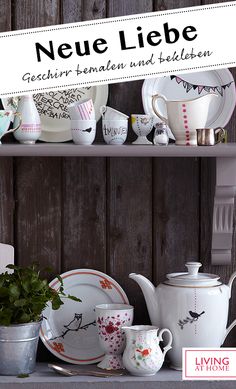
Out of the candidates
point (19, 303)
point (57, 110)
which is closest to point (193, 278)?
point (19, 303)

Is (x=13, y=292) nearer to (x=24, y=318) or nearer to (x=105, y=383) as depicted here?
(x=24, y=318)

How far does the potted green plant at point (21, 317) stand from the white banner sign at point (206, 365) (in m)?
0.33

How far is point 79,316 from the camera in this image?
1956 millimetres

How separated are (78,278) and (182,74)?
1.88 feet

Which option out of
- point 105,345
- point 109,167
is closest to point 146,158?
point 109,167

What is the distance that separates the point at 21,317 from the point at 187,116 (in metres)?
0.60

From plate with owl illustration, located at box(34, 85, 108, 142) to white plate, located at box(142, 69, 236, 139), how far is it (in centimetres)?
13

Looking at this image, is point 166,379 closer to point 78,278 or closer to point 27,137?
point 78,278

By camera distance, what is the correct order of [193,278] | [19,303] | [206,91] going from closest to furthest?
[19,303], [193,278], [206,91]

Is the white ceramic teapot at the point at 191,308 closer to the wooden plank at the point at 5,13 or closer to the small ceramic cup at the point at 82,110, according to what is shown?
the small ceramic cup at the point at 82,110

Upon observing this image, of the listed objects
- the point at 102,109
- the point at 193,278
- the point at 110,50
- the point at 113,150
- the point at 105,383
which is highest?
the point at 110,50

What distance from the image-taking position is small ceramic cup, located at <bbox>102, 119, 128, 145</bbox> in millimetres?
1827

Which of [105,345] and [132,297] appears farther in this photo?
[132,297]

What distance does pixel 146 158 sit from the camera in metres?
1.98
